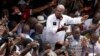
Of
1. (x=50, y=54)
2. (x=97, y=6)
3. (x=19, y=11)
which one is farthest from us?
(x=97, y=6)

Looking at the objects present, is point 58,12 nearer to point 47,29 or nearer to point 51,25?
point 51,25

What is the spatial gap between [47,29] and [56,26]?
251 mm

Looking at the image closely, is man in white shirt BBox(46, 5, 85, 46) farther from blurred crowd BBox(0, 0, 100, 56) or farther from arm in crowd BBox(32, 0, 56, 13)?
arm in crowd BBox(32, 0, 56, 13)

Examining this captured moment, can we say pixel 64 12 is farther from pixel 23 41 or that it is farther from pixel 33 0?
pixel 23 41

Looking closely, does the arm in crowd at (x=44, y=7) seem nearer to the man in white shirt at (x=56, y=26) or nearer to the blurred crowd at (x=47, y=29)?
the blurred crowd at (x=47, y=29)

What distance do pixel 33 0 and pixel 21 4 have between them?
1.22ft

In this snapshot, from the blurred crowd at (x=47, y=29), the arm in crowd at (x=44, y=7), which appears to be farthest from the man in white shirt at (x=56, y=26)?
the arm in crowd at (x=44, y=7)

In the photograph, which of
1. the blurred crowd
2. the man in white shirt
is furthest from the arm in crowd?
the man in white shirt

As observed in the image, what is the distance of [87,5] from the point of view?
46.1 feet

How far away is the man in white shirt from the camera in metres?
12.3

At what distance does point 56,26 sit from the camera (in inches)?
483

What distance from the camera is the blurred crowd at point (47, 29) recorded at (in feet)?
38.6

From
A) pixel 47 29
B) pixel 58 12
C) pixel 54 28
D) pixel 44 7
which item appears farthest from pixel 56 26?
pixel 44 7

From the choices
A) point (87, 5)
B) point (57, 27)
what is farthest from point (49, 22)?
point (87, 5)
